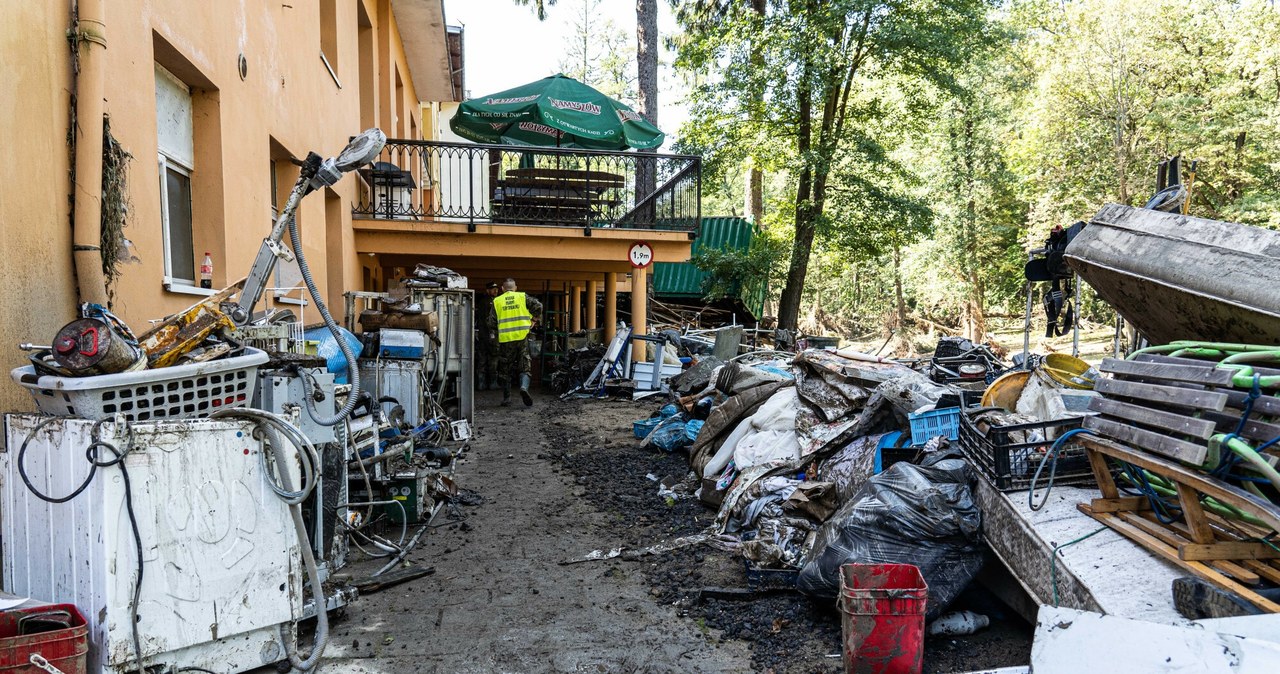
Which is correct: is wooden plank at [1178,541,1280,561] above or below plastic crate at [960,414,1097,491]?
below

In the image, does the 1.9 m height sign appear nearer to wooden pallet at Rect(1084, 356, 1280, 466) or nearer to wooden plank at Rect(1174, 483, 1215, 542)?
wooden pallet at Rect(1084, 356, 1280, 466)

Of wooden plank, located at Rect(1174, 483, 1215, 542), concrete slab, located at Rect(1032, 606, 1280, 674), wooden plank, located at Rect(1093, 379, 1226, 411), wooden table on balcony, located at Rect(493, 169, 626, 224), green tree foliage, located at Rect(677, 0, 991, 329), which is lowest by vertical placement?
concrete slab, located at Rect(1032, 606, 1280, 674)

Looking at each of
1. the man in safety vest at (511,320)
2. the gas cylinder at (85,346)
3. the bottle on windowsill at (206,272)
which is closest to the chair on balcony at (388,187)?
the man in safety vest at (511,320)

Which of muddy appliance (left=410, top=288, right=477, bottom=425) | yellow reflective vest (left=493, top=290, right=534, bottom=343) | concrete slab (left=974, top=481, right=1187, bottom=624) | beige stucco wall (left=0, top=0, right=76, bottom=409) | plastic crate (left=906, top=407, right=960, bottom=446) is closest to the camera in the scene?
concrete slab (left=974, top=481, right=1187, bottom=624)

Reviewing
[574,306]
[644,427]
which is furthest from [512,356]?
[574,306]

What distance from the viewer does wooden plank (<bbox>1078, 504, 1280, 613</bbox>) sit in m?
2.41

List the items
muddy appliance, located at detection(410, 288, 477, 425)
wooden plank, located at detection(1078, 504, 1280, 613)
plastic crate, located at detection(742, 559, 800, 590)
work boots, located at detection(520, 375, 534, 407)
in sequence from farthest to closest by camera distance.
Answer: work boots, located at detection(520, 375, 534, 407) < muddy appliance, located at detection(410, 288, 477, 425) < plastic crate, located at detection(742, 559, 800, 590) < wooden plank, located at detection(1078, 504, 1280, 613)

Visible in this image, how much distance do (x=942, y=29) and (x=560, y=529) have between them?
Answer: 12671 mm

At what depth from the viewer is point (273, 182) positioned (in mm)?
7668

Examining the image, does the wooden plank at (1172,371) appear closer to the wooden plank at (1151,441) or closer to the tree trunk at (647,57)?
the wooden plank at (1151,441)

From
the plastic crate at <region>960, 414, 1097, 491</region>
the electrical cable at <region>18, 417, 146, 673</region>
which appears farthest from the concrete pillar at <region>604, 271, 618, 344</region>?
the electrical cable at <region>18, 417, 146, 673</region>

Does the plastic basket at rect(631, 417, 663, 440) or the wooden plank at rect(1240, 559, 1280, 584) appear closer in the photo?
the wooden plank at rect(1240, 559, 1280, 584)

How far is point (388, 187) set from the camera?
11.5 m

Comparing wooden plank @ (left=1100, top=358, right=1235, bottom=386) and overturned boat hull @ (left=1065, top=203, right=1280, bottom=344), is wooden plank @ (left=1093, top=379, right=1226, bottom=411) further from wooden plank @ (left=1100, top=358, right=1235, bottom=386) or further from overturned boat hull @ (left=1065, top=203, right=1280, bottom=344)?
overturned boat hull @ (left=1065, top=203, right=1280, bottom=344)
